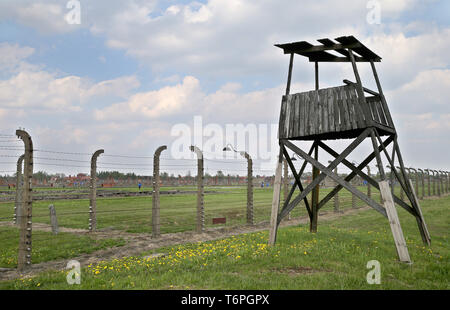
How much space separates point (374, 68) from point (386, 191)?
14.8 feet

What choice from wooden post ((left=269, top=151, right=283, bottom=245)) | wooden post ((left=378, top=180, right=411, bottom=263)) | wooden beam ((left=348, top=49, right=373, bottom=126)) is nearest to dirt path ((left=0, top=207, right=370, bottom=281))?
wooden post ((left=269, top=151, right=283, bottom=245))

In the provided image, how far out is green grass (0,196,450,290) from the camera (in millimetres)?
6520

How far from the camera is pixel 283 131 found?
1173cm

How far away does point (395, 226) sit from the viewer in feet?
29.7

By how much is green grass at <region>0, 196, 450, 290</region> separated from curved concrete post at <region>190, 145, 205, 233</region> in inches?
216

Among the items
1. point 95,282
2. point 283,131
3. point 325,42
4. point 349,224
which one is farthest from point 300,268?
point 349,224

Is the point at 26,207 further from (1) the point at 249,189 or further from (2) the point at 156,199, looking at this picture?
(1) the point at 249,189

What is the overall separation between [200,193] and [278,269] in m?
8.59

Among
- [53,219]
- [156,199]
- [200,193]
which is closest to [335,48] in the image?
[200,193]

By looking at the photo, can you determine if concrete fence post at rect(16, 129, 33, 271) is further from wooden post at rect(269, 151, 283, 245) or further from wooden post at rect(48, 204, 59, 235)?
wooden post at rect(269, 151, 283, 245)

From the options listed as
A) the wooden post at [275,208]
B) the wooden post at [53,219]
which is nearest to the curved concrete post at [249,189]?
the wooden post at [275,208]

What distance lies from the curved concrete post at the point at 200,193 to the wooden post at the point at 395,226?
8345 millimetres

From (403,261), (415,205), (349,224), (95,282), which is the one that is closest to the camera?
(95,282)
